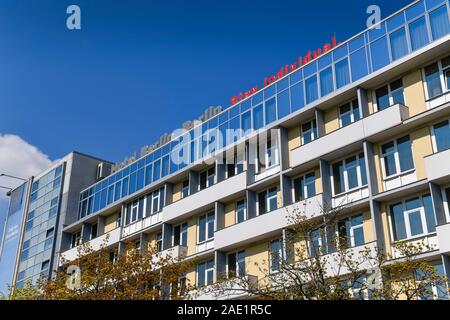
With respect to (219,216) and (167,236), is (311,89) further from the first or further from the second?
(167,236)

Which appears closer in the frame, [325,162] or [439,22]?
[439,22]

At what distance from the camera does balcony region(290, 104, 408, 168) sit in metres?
24.2

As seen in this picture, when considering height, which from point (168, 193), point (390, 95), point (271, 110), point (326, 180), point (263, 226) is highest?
point (271, 110)

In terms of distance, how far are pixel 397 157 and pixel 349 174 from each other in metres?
2.56

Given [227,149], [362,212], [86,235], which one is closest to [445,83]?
[362,212]

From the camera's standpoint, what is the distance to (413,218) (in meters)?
23.2

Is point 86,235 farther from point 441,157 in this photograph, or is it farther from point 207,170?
point 441,157

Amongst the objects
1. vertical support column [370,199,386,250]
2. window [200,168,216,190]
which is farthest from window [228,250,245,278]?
vertical support column [370,199,386,250]

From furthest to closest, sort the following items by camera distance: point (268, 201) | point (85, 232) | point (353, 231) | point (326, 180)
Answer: point (85, 232)
point (268, 201)
point (326, 180)
point (353, 231)

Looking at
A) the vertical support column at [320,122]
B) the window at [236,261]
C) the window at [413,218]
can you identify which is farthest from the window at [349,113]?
the window at [236,261]

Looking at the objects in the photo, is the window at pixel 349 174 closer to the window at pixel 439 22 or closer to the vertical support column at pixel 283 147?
the vertical support column at pixel 283 147

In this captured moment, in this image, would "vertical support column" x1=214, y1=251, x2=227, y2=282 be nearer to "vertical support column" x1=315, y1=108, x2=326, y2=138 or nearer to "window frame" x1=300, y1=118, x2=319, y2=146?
"window frame" x1=300, y1=118, x2=319, y2=146

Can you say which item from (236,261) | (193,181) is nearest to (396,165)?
(236,261)

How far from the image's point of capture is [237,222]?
1226 inches
